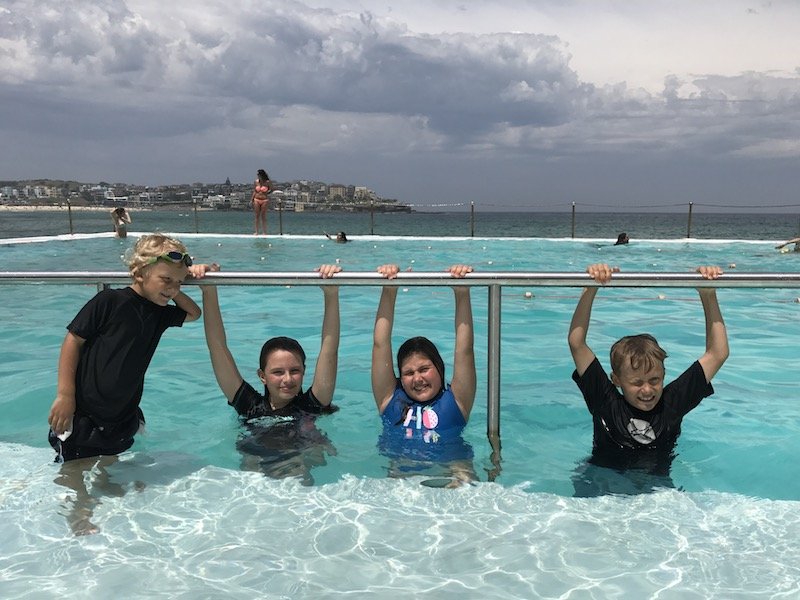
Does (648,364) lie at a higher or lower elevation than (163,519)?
higher

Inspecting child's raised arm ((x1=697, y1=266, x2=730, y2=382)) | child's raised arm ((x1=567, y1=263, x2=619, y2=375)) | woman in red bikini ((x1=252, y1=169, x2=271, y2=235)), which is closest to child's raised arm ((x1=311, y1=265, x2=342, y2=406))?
child's raised arm ((x1=567, y1=263, x2=619, y2=375))

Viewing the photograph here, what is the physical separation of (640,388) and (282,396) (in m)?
1.88

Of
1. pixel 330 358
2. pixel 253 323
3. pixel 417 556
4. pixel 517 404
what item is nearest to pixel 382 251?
pixel 253 323

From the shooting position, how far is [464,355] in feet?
12.5

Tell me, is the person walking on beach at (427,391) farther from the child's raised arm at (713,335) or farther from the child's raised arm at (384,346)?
the child's raised arm at (713,335)

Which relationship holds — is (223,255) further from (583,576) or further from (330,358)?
(583,576)

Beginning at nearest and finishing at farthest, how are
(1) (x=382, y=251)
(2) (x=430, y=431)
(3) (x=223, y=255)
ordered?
(2) (x=430, y=431), (3) (x=223, y=255), (1) (x=382, y=251)

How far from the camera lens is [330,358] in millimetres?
3951

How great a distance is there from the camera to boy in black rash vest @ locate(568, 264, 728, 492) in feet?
11.3

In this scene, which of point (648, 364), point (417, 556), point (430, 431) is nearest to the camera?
point (417, 556)

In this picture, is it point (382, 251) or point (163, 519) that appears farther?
point (382, 251)

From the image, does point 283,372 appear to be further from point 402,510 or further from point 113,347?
point 402,510

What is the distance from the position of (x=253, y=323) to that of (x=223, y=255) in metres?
8.85

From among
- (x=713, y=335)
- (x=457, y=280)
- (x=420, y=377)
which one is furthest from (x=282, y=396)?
(x=713, y=335)
